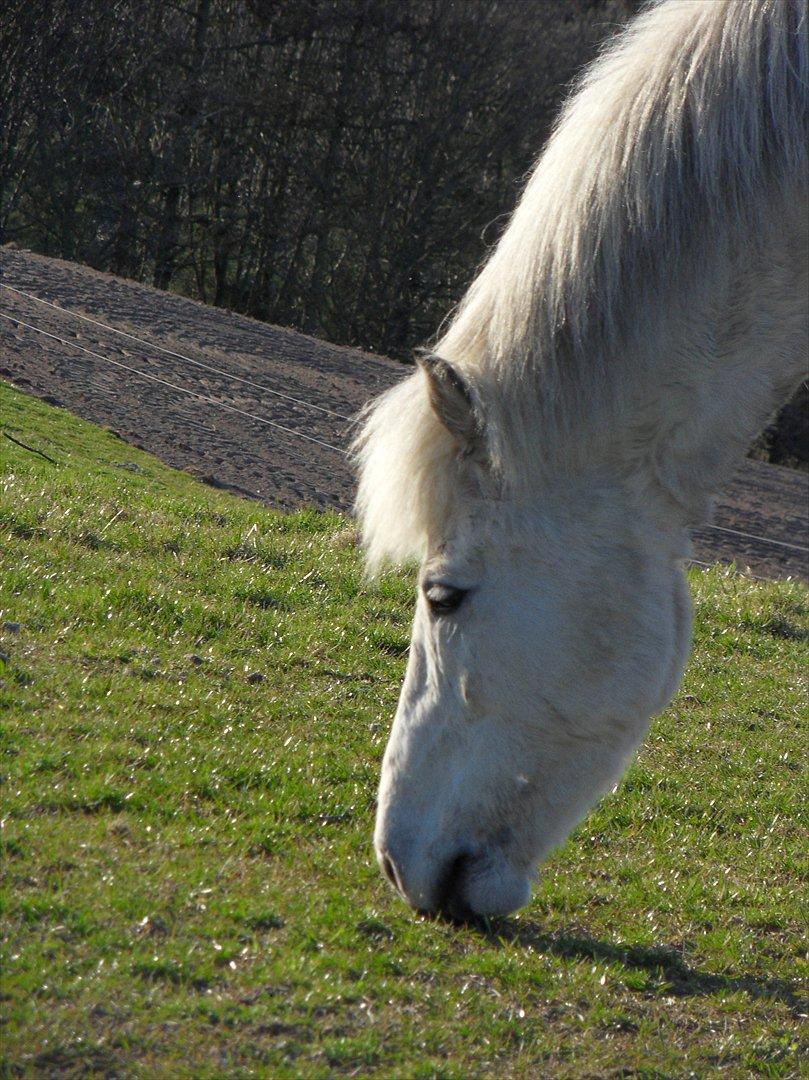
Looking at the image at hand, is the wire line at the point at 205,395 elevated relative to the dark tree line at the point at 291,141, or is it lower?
lower

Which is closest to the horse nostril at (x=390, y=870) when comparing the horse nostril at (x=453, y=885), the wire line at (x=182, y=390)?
the horse nostril at (x=453, y=885)

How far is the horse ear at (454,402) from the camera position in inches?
113

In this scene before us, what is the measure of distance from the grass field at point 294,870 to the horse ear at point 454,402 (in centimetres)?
131

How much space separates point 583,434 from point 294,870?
58.8 inches

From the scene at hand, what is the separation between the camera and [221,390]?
11609 mm

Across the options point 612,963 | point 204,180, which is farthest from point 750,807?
point 204,180

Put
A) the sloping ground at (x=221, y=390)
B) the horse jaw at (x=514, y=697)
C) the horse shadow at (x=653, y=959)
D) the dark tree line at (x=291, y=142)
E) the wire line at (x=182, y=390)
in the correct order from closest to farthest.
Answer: the horse jaw at (x=514, y=697)
the horse shadow at (x=653, y=959)
the sloping ground at (x=221, y=390)
the wire line at (x=182, y=390)
the dark tree line at (x=291, y=142)

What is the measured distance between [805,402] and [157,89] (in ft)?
36.1

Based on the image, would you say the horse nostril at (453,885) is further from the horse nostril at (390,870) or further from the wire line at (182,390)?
the wire line at (182,390)

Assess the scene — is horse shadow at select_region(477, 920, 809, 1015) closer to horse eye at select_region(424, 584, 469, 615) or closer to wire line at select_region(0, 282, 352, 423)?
horse eye at select_region(424, 584, 469, 615)

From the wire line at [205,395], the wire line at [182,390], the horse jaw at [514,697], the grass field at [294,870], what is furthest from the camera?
the wire line at [205,395]

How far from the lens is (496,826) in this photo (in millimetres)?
3100

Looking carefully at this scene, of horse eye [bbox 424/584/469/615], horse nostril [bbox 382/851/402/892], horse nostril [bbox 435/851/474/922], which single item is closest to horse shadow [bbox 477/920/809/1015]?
horse nostril [bbox 435/851/474/922]

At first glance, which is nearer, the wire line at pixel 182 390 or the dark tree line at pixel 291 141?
the wire line at pixel 182 390
